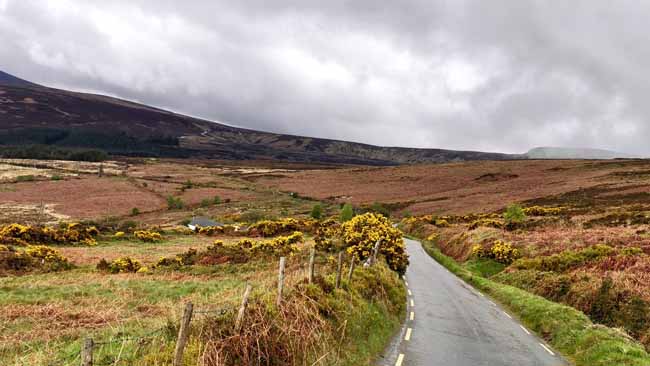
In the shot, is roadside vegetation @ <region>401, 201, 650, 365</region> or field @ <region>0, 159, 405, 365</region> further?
roadside vegetation @ <region>401, 201, 650, 365</region>

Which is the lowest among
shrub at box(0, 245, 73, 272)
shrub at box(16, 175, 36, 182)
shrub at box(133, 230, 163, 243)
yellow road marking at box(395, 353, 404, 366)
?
shrub at box(16, 175, 36, 182)

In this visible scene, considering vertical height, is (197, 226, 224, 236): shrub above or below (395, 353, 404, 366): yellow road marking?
below

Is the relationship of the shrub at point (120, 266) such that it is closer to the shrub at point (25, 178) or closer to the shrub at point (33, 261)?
the shrub at point (33, 261)

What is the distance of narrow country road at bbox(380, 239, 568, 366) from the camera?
14078 millimetres

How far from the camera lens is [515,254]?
117 feet

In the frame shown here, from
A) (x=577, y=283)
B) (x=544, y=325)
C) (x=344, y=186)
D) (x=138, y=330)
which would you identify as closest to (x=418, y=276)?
(x=577, y=283)

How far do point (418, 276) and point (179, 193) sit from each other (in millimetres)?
80103

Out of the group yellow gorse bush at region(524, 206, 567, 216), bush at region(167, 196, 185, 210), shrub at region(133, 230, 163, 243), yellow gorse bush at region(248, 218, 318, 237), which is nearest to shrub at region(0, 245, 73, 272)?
shrub at region(133, 230, 163, 243)

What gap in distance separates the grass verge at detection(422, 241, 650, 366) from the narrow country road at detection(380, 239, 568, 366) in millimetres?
672

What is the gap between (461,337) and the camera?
16922mm

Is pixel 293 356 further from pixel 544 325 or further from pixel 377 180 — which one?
pixel 377 180

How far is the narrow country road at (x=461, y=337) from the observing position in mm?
14078

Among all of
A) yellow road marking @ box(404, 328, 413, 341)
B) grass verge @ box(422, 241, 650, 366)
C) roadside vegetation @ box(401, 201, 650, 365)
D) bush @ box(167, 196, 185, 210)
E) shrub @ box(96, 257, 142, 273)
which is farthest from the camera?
bush @ box(167, 196, 185, 210)

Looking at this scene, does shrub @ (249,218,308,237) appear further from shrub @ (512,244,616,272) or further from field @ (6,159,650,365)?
shrub @ (512,244,616,272)
